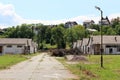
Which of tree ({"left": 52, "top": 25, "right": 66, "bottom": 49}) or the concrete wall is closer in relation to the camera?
the concrete wall

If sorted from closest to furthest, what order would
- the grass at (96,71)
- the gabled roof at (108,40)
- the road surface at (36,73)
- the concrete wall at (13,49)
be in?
the road surface at (36,73) < the grass at (96,71) < the gabled roof at (108,40) < the concrete wall at (13,49)

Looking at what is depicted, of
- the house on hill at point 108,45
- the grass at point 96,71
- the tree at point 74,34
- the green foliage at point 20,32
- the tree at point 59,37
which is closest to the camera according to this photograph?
the grass at point 96,71

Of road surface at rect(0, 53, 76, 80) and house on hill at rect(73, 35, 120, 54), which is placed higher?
road surface at rect(0, 53, 76, 80)

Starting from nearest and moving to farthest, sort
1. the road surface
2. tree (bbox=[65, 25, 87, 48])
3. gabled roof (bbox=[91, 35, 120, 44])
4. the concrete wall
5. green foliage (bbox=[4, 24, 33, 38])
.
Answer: the road surface, gabled roof (bbox=[91, 35, 120, 44]), the concrete wall, tree (bbox=[65, 25, 87, 48]), green foliage (bbox=[4, 24, 33, 38])

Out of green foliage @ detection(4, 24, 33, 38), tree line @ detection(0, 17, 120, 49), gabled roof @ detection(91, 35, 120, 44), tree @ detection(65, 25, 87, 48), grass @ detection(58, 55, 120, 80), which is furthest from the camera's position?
green foliage @ detection(4, 24, 33, 38)

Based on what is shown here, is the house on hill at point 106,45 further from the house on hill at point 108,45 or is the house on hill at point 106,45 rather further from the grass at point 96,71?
the grass at point 96,71

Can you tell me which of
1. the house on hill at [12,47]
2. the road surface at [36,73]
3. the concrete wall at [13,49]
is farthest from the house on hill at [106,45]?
the road surface at [36,73]

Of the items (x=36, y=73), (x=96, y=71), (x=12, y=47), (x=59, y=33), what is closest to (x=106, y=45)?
(x=12, y=47)

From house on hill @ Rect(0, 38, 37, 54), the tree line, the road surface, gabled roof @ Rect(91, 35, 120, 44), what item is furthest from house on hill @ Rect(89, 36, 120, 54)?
the road surface

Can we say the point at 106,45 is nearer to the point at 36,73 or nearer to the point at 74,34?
the point at 74,34

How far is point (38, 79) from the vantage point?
77.3 feet

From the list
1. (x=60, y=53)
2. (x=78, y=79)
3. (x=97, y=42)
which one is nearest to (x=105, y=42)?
(x=97, y=42)

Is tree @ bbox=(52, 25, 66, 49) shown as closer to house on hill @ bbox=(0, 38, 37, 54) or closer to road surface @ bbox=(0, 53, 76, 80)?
house on hill @ bbox=(0, 38, 37, 54)

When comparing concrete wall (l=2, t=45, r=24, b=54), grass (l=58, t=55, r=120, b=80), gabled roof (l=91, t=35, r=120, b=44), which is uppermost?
grass (l=58, t=55, r=120, b=80)
